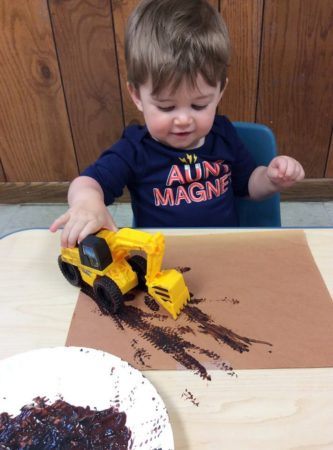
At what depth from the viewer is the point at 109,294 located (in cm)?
52

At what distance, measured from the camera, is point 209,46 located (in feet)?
2.09

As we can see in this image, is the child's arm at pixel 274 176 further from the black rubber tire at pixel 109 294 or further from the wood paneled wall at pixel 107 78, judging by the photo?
the wood paneled wall at pixel 107 78

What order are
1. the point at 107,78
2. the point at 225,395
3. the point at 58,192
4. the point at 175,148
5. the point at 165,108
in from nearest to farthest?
the point at 225,395
the point at 165,108
the point at 175,148
the point at 107,78
the point at 58,192

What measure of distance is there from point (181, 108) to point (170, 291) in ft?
1.01

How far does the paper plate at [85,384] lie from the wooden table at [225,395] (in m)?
0.03

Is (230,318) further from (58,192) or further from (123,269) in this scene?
(58,192)

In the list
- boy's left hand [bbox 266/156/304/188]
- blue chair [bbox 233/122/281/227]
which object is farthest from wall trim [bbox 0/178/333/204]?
boy's left hand [bbox 266/156/304/188]

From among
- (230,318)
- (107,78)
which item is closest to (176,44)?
(230,318)

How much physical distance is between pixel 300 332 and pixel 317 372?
0.06 m

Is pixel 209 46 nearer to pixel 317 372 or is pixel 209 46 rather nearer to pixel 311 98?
pixel 317 372

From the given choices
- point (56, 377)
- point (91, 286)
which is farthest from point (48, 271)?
point (56, 377)

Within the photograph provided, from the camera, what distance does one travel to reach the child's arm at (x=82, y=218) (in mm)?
558

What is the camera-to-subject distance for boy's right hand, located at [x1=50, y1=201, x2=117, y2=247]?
1.83 ft

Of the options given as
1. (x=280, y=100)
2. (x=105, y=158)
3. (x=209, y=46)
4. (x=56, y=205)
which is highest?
(x=209, y=46)
